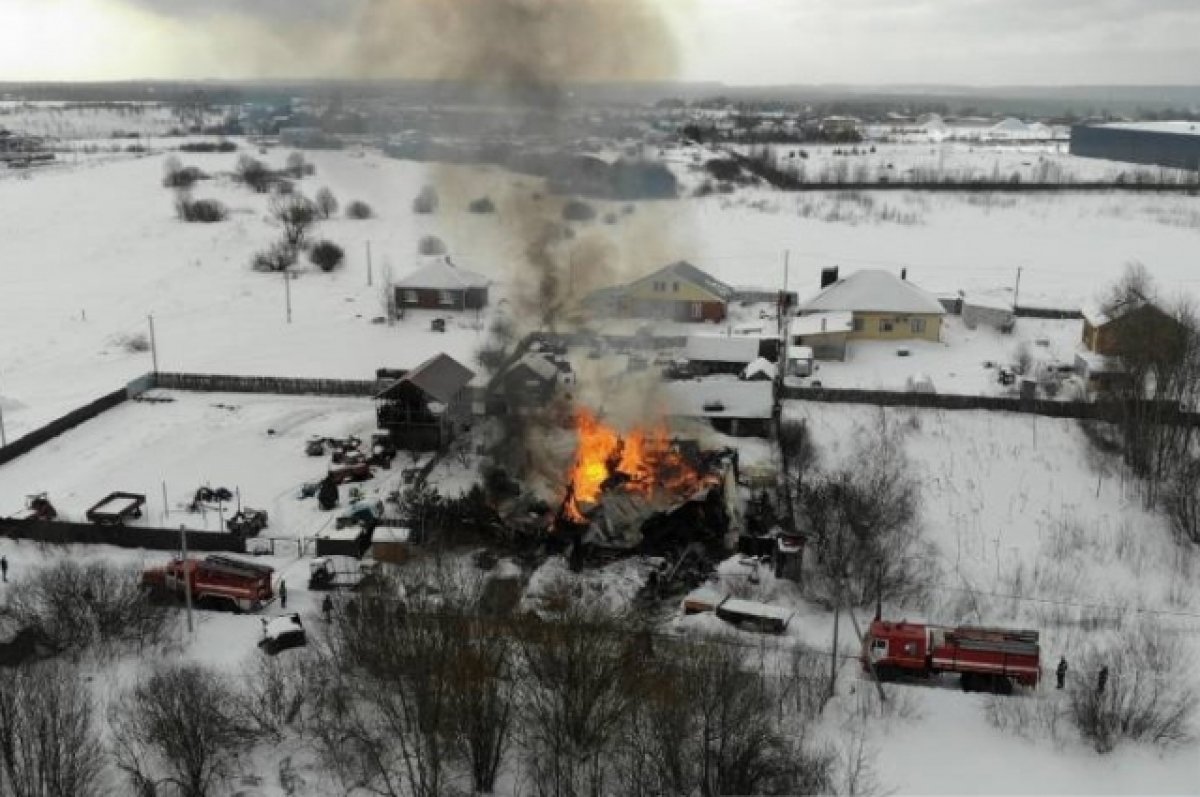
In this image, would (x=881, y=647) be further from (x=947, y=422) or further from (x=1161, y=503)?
(x=947, y=422)

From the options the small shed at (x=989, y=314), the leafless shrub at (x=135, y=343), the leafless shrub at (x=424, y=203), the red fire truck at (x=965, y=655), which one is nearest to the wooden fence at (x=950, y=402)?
the small shed at (x=989, y=314)

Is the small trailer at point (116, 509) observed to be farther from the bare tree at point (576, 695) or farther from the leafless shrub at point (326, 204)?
the leafless shrub at point (326, 204)

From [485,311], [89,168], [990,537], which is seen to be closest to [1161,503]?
[990,537]

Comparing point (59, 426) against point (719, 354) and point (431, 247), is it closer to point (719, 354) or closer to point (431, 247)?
point (719, 354)

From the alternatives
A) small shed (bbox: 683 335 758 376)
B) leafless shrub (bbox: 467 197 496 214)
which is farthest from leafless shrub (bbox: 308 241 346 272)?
leafless shrub (bbox: 467 197 496 214)

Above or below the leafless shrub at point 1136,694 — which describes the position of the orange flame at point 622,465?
above

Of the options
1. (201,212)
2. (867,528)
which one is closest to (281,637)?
(867,528)
